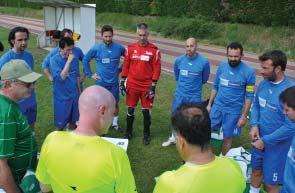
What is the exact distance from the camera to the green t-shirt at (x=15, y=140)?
10.8 ft

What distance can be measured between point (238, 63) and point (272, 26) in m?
21.2

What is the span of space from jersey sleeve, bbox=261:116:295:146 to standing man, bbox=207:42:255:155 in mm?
1330

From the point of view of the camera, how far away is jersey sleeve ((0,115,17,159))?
128 inches

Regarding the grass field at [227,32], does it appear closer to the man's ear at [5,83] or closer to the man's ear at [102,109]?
the man's ear at [5,83]

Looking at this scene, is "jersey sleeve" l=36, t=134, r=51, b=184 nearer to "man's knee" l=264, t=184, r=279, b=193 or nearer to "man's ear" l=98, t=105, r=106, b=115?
"man's ear" l=98, t=105, r=106, b=115

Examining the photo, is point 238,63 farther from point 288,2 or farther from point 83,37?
point 288,2

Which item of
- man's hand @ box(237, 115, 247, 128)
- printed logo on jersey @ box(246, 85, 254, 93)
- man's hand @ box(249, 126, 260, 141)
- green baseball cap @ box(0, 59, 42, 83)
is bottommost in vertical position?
man's hand @ box(237, 115, 247, 128)

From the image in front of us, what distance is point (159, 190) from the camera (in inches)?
97.8

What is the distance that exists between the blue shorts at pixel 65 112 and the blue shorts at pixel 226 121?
2.58 m

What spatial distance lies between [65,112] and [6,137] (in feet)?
12.6

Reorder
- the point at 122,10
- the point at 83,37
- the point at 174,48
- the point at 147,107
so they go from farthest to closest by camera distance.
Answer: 1. the point at 122,10
2. the point at 174,48
3. the point at 83,37
4. the point at 147,107

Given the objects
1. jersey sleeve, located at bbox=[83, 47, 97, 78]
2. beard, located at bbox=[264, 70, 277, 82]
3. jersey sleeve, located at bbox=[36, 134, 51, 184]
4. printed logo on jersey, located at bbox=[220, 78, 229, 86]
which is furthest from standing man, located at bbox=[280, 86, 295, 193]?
jersey sleeve, located at bbox=[83, 47, 97, 78]

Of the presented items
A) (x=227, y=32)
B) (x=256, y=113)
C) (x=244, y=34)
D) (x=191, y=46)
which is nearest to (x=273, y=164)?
(x=256, y=113)

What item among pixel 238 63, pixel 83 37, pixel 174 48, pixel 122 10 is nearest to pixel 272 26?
pixel 174 48
